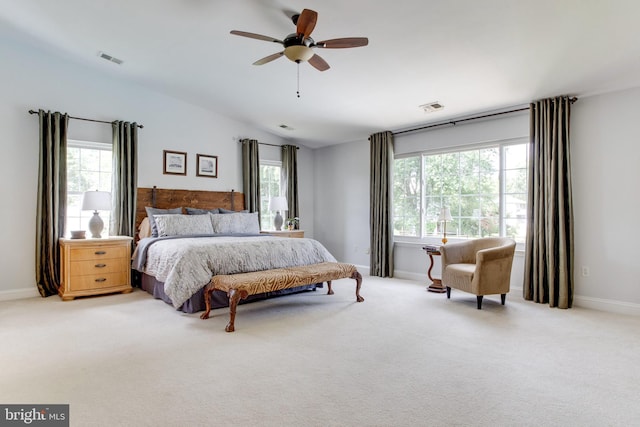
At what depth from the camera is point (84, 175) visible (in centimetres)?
504

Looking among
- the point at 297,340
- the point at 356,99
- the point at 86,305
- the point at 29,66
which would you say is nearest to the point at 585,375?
the point at 297,340

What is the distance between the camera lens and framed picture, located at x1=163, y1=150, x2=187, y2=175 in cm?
571

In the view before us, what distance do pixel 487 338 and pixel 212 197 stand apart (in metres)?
4.69

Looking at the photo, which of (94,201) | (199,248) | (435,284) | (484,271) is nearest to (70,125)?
(94,201)

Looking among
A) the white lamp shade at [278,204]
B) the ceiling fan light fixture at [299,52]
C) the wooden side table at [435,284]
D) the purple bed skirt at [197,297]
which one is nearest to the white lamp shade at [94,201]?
the purple bed skirt at [197,297]

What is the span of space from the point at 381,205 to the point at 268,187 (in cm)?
227

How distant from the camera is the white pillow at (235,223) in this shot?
5.46 m

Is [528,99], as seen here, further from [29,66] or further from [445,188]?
[29,66]

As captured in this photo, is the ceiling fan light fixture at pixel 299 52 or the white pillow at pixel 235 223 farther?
the white pillow at pixel 235 223

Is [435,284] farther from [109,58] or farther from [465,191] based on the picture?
[109,58]

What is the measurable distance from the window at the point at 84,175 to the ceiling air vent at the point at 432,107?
4510 millimetres

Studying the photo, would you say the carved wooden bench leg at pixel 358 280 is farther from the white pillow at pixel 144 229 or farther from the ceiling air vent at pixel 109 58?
the ceiling air vent at pixel 109 58

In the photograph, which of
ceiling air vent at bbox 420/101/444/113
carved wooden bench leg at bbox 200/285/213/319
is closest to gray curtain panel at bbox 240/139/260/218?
carved wooden bench leg at bbox 200/285/213/319

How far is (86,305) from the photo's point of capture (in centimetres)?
416
